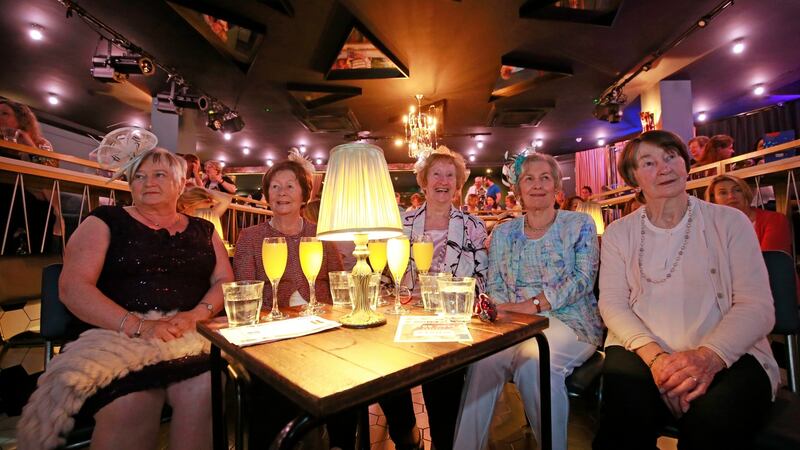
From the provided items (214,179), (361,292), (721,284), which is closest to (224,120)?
(214,179)

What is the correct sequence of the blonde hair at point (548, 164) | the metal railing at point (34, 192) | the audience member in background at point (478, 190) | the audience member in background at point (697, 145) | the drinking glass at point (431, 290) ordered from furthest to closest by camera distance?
the audience member in background at point (478, 190)
the audience member in background at point (697, 145)
the metal railing at point (34, 192)
the blonde hair at point (548, 164)
the drinking glass at point (431, 290)

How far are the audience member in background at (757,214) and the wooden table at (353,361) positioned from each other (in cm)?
318

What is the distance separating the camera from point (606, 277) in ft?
5.24

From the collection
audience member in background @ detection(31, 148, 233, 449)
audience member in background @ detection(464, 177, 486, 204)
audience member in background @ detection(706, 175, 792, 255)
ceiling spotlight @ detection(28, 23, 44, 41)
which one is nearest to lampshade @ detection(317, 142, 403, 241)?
audience member in background @ detection(31, 148, 233, 449)

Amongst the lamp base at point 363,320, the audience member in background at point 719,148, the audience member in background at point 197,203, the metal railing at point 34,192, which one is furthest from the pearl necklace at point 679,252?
the audience member in background at point 719,148

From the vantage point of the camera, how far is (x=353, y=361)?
29.8 inches

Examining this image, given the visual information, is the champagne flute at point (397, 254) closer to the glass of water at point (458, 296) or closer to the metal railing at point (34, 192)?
the glass of water at point (458, 296)

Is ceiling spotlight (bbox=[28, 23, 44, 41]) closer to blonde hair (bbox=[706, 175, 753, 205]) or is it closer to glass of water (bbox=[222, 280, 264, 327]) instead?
glass of water (bbox=[222, 280, 264, 327])

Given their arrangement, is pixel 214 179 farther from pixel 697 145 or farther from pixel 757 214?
pixel 697 145

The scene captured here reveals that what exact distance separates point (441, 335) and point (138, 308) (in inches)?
55.9

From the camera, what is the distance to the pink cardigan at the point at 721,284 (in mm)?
1235

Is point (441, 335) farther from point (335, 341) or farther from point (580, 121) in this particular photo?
point (580, 121)

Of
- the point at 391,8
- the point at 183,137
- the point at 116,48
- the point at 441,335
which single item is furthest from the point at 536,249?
the point at 183,137

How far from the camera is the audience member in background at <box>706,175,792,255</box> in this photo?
3.02m
